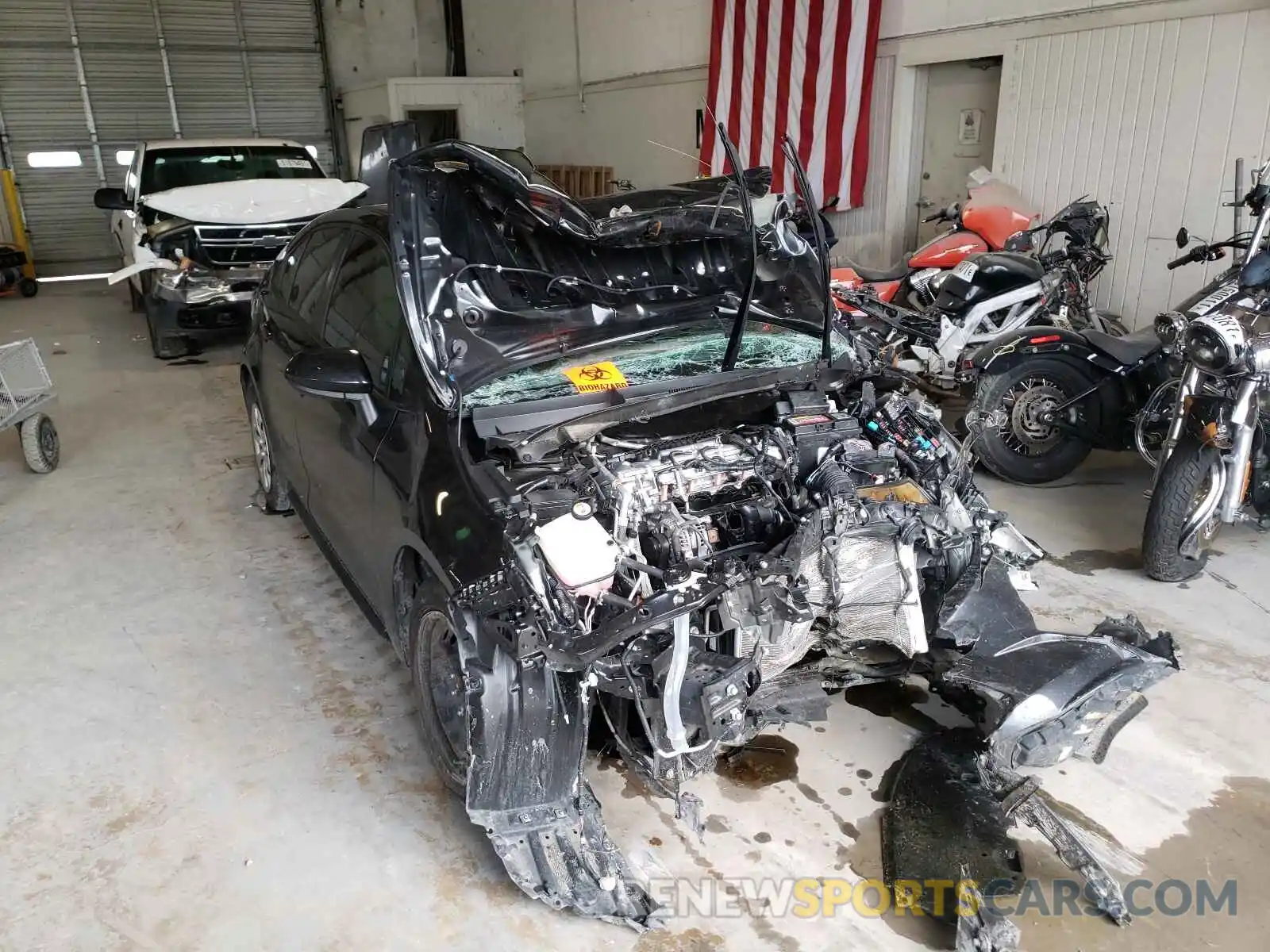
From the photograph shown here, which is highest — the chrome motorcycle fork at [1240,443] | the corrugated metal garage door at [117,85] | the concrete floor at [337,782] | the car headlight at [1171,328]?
the corrugated metal garage door at [117,85]

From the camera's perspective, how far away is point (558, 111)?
13180 millimetres

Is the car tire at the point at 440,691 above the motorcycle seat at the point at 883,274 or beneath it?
beneath

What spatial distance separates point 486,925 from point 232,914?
0.65m

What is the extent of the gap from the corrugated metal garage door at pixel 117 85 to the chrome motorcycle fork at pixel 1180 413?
1422cm

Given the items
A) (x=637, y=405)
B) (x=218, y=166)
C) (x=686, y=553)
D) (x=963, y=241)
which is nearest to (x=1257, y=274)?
(x=963, y=241)

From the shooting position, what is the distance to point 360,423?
293cm

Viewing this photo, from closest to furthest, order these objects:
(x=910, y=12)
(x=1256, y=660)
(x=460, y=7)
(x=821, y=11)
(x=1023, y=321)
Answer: (x=1256, y=660) → (x=1023, y=321) → (x=910, y=12) → (x=821, y=11) → (x=460, y=7)

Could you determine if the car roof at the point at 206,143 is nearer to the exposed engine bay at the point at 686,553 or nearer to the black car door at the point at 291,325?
the black car door at the point at 291,325

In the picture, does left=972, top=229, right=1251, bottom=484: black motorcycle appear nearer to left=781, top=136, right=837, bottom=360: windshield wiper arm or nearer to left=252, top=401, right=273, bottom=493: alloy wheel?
left=781, top=136, right=837, bottom=360: windshield wiper arm

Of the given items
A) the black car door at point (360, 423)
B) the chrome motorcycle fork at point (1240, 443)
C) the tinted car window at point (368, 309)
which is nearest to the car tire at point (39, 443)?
the black car door at point (360, 423)

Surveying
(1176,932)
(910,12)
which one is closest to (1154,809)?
(1176,932)

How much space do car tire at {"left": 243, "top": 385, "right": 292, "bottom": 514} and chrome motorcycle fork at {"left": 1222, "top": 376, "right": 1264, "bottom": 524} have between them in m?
4.08

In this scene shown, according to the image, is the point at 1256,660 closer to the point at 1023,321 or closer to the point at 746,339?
the point at 746,339

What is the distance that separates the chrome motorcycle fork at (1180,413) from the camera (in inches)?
152
